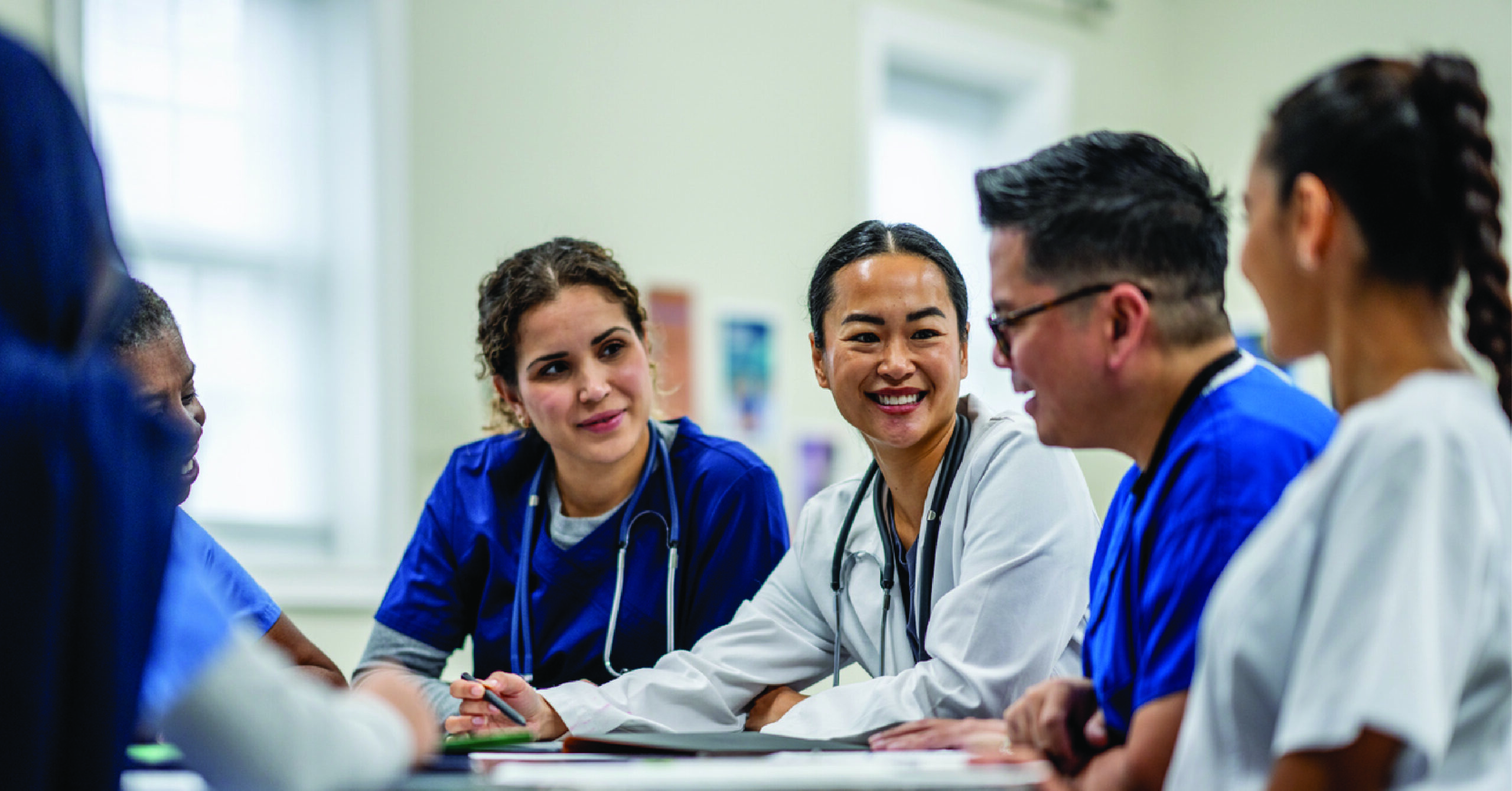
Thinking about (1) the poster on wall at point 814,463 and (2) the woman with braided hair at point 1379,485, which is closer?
(2) the woman with braided hair at point 1379,485

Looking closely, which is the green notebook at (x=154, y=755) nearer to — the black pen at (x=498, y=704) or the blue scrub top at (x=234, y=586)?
the black pen at (x=498, y=704)

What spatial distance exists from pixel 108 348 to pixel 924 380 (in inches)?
48.9

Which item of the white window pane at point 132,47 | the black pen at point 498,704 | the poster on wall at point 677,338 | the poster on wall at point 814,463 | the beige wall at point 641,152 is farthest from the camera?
the poster on wall at point 814,463

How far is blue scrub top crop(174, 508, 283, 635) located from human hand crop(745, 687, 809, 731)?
78 cm

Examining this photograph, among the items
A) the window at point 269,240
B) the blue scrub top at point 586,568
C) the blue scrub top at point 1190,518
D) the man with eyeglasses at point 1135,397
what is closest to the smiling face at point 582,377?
the blue scrub top at point 586,568

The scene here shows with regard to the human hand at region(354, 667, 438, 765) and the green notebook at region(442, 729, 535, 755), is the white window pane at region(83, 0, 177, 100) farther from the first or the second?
the human hand at region(354, 667, 438, 765)

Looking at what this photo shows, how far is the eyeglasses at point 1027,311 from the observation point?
1297 millimetres

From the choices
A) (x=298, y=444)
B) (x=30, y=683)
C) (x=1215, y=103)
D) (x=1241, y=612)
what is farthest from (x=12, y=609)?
(x=1215, y=103)

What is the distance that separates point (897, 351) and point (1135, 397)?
65 centimetres

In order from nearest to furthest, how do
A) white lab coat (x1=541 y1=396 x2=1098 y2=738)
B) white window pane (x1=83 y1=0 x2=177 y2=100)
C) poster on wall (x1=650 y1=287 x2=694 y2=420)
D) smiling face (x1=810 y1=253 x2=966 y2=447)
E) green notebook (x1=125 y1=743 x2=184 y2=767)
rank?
green notebook (x1=125 y1=743 x2=184 y2=767)
white lab coat (x1=541 y1=396 x2=1098 y2=738)
smiling face (x1=810 y1=253 x2=966 y2=447)
white window pane (x1=83 y1=0 x2=177 y2=100)
poster on wall (x1=650 y1=287 x2=694 y2=420)

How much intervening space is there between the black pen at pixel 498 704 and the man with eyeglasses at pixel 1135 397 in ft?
2.12

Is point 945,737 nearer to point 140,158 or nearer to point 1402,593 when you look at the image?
point 1402,593

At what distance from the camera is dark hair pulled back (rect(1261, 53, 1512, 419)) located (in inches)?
40.1

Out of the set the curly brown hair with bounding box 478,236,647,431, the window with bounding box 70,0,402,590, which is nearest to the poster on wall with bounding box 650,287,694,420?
the window with bounding box 70,0,402,590
